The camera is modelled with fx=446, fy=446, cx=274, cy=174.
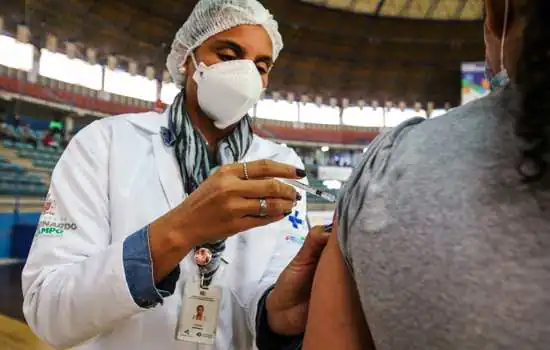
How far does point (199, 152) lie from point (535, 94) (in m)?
0.85

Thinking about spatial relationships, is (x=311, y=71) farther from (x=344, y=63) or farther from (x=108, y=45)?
(x=108, y=45)

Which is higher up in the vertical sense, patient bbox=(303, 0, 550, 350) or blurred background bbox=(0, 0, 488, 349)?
blurred background bbox=(0, 0, 488, 349)

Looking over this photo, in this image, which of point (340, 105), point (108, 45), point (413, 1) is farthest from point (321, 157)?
point (108, 45)

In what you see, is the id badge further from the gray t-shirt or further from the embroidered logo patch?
the gray t-shirt

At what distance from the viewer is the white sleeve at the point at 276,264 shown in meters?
1.01

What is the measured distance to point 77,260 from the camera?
85cm

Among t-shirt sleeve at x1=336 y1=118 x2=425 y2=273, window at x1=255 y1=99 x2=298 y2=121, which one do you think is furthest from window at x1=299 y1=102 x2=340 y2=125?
t-shirt sleeve at x1=336 y1=118 x2=425 y2=273

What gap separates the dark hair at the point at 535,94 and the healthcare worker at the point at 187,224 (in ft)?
1.25

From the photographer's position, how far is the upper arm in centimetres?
44

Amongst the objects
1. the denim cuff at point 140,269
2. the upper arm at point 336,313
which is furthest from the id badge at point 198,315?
the upper arm at point 336,313

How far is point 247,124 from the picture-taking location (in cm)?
127

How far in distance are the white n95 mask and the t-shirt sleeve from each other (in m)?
0.81

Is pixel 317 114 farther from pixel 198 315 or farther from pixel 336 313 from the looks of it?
pixel 336 313

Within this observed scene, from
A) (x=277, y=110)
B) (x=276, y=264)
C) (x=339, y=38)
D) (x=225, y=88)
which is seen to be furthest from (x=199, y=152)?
(x=277, y=110)
